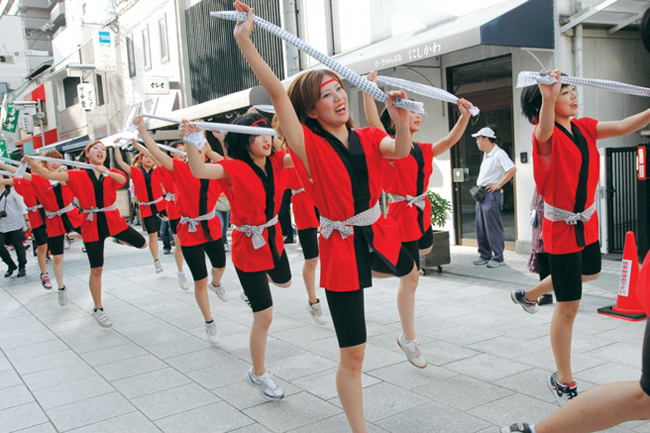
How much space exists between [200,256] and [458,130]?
8.30ft

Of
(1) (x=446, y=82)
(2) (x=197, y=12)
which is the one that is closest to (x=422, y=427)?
(1) (x=446, y=82)

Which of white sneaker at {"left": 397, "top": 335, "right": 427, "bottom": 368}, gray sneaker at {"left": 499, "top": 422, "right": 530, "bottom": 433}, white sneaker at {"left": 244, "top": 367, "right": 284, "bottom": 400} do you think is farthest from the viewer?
white sneaker at {"left": 397, "top": 335, "right": 427, "bottom": 368}

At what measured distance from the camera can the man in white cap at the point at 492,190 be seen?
26.9 ft

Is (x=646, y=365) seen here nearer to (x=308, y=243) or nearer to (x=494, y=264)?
(x=308, y=243)

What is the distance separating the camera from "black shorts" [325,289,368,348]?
9.30 feet

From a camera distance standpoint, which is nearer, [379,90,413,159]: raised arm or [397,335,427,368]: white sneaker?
[379,90,413,159]: raised arm

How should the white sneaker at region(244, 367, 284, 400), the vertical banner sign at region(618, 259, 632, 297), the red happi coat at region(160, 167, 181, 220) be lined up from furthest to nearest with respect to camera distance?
the red happi coat at region(160, 167, 181, 220), the vertical banner sign at region(618, 259, 632, 297), the white sneaker at region(244, 367, 284, 400)

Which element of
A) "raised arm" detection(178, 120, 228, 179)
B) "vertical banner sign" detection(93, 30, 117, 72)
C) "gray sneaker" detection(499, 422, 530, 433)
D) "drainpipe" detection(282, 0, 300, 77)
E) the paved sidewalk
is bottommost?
the paved sidewalk

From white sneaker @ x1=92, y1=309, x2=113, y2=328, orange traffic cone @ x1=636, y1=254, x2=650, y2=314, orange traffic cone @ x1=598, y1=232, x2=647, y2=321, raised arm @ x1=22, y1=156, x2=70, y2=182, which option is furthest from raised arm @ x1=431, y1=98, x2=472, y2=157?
raised arm @ x1=22, y1=156, x2=70, y2=182

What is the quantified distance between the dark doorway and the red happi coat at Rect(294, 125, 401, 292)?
6409 mm

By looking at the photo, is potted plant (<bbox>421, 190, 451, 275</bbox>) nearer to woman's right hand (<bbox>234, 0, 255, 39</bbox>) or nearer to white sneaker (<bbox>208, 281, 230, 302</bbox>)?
white sneaker (<bbox>208, 281, 230, 302</bbox>)

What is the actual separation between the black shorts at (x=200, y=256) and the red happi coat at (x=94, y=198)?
4.24 ft

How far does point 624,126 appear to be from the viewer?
3.36 metres

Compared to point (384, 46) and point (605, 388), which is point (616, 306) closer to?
point (605, 388)
